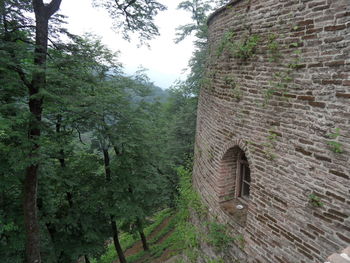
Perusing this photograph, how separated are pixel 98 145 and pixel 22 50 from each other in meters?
5.53

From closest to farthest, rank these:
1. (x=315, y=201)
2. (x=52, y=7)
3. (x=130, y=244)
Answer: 1. (x=315, y=201)
2. (x=52, y=7)
3. (x=130, y=244)

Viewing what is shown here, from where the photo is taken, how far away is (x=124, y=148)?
1030cm

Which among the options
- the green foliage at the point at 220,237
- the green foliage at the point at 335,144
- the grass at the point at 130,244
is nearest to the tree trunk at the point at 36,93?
the green foliage at the point at 220,237

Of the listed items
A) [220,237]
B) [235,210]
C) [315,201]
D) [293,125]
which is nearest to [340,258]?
[315,201]

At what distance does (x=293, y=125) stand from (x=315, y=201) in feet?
3.14

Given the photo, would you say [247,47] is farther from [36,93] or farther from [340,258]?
[36,93]

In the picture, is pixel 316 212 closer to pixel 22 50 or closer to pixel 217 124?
pixel 217 124

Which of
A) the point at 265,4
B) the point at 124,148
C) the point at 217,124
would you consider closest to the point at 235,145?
the point at 217,124

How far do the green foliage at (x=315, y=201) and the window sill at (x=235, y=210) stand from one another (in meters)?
1.53

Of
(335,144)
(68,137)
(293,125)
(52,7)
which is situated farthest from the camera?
(68,137)

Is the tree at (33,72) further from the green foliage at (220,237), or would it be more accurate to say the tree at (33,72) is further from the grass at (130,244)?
the grass at (130,244)

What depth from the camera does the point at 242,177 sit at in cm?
474

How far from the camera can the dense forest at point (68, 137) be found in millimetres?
5703

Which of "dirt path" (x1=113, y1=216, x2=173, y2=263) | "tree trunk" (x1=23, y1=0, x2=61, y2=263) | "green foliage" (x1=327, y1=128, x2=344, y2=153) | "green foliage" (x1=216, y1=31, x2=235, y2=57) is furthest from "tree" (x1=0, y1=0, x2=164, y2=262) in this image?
"dirt path" (x1=113, y1=216, x2=173, y2=263)
